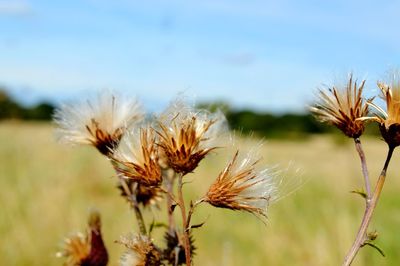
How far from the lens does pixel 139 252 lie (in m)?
1.18

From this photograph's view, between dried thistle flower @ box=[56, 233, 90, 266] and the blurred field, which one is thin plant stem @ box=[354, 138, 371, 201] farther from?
the blurred field

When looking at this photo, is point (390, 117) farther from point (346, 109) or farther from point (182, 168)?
point (182, 168)

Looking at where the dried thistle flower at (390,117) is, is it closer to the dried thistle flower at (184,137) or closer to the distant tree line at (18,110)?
the dried thistle flower at (184,137)

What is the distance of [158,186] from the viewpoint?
1.16 meters

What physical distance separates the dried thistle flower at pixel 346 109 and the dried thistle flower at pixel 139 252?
39 cm

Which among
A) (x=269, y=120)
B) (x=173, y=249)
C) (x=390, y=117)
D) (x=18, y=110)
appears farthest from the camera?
(x=269, y=120)

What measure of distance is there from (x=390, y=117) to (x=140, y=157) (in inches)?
16.5

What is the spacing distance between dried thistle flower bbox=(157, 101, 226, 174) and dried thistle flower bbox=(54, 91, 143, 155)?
0.25 meters

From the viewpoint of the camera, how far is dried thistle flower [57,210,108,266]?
157 centimetres

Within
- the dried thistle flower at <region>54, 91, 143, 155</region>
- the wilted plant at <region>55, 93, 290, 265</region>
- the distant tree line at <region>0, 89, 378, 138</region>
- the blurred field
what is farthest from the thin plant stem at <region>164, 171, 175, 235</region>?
the distant tree line at <region>0, 89, 378, 138</region>

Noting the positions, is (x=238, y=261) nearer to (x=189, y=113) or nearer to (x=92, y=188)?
(x=92, y=188)

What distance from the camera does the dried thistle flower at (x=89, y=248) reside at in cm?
157

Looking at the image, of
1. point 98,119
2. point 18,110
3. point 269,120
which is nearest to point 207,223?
point 98,119

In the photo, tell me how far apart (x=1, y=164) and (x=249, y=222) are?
406 centimetres
